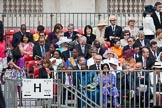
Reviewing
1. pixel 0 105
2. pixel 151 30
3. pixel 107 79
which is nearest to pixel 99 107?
pixel 107 79

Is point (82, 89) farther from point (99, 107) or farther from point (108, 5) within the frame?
point (108, 5)

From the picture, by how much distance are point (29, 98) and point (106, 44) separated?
573 centimetres

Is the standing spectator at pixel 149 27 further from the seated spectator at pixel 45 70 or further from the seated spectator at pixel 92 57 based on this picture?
the seated spectator at pixel 45 70

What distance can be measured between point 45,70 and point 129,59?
2.75m

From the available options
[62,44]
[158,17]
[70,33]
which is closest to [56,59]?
[62,44]

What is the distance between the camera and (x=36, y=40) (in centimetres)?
2144

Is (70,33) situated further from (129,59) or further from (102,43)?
(129,59)

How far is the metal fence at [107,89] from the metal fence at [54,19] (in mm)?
9046

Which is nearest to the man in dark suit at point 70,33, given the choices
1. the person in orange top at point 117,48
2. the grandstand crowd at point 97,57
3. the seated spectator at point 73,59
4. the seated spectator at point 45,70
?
the grandstand crowd at point 97,57

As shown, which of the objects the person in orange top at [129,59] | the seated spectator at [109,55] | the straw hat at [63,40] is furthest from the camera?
the straw hat at [63,40]

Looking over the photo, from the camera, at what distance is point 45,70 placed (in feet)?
56.7

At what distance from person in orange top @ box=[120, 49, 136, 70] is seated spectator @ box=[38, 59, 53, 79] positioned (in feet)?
6.62

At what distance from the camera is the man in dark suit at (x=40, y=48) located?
2025 cm

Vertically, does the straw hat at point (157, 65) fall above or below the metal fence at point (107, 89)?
above
